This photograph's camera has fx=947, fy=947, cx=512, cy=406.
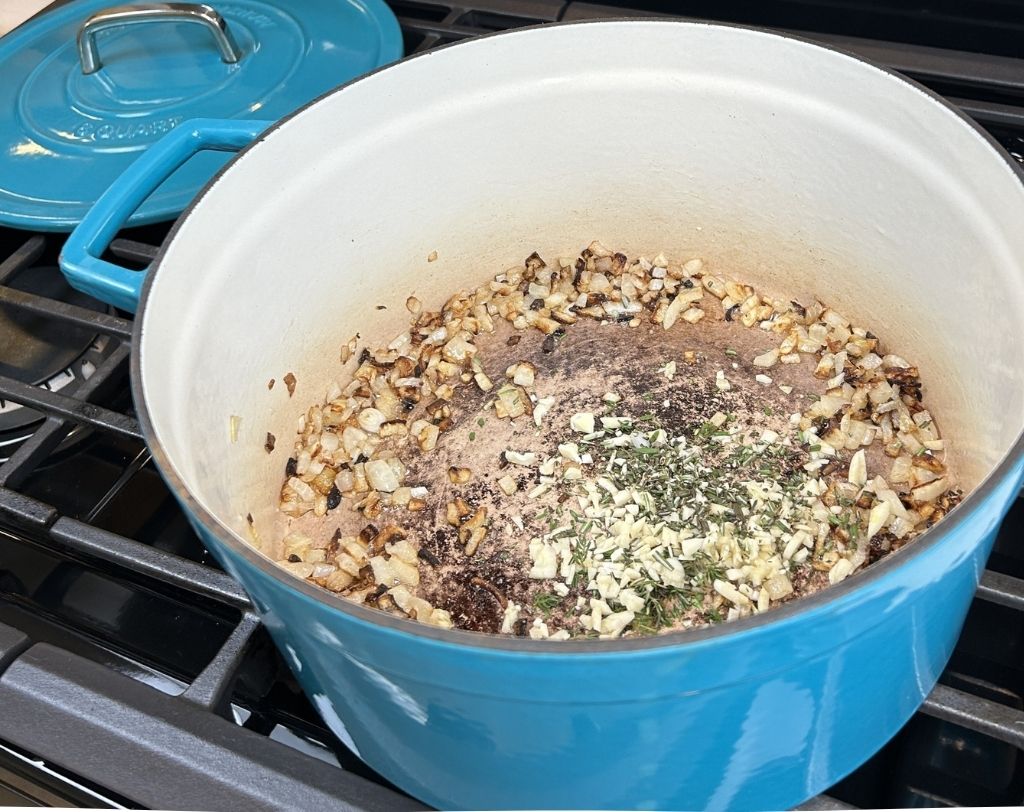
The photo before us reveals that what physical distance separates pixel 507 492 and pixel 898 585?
0.38m

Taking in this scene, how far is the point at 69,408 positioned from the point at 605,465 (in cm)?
40

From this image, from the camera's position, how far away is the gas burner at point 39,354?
755 millimetres

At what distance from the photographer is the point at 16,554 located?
27.0 inches

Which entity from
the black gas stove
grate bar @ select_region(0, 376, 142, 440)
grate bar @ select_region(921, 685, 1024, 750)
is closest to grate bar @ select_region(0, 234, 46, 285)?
the black gas stove

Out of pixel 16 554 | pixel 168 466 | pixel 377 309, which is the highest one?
pixel 168 466

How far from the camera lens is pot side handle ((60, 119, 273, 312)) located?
58cm

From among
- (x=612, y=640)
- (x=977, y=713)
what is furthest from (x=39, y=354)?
(x=977, y=713)

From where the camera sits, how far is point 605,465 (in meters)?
0.72

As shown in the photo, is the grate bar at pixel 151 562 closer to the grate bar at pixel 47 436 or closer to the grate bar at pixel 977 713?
the grate bar at pixel 47 436

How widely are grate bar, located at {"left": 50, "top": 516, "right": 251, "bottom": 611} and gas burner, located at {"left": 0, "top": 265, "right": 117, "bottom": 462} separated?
13 cm

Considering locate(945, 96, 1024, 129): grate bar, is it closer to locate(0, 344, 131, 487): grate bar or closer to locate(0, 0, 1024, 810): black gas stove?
locate(0, 0, 1024, 810): black gas stove

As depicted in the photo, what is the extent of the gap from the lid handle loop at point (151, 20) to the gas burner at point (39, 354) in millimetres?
219

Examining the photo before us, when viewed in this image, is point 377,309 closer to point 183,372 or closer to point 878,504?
point 183,372

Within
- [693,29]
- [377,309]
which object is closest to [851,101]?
[693,29]
